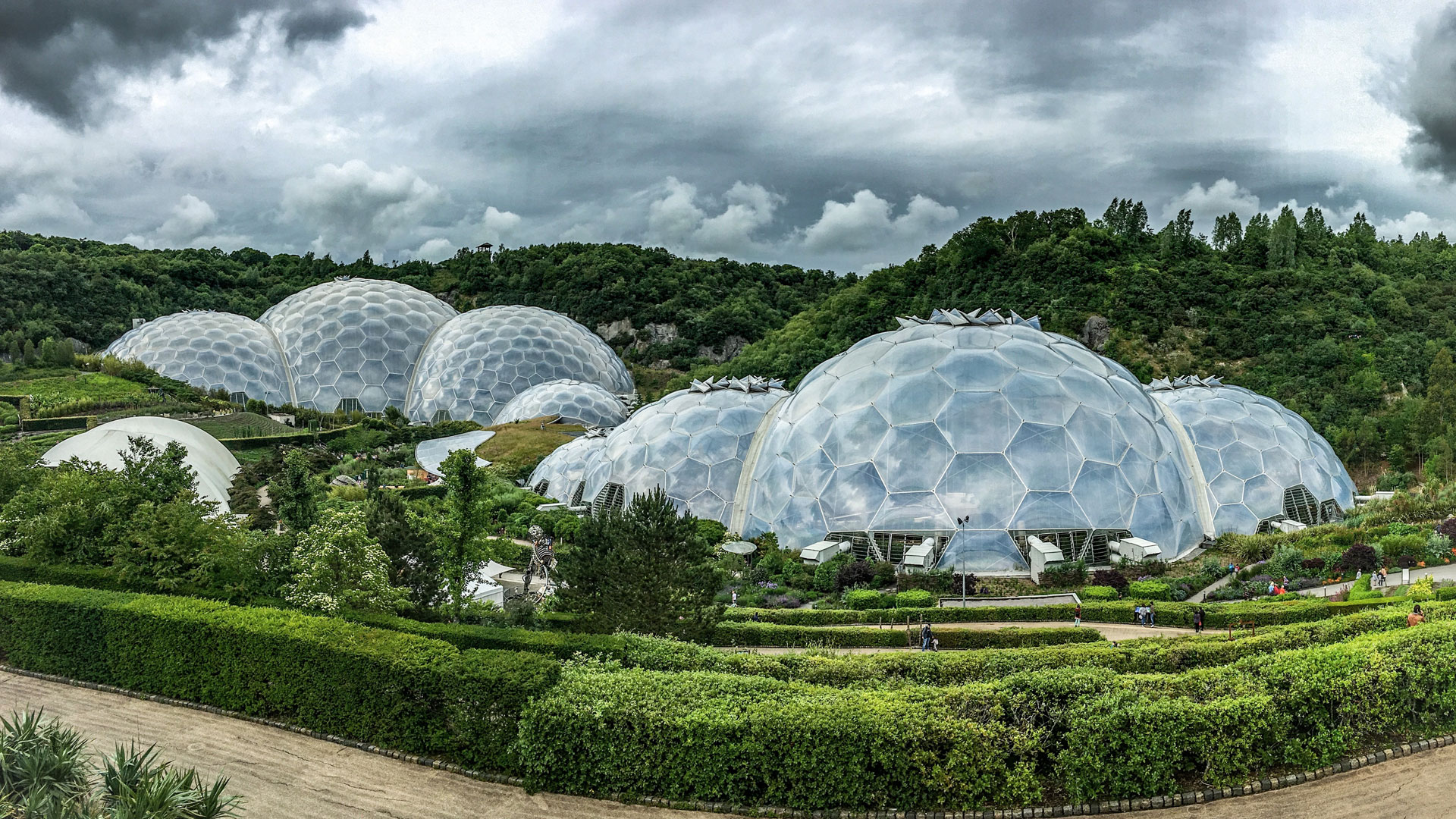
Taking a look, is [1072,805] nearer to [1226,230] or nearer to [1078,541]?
[1078,541]

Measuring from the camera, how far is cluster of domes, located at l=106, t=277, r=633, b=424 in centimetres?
5866

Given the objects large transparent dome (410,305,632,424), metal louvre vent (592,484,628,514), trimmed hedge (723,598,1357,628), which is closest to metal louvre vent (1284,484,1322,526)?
trimmed hedge (723,598,1357,628)

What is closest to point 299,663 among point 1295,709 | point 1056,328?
point 1295,709

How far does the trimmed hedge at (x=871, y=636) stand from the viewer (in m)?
19.2

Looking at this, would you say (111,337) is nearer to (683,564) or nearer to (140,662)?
(140,662)

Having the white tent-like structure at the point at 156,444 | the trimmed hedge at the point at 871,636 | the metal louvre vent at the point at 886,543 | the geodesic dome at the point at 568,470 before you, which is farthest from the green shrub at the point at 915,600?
the white tent-like structure at the point at 156,444

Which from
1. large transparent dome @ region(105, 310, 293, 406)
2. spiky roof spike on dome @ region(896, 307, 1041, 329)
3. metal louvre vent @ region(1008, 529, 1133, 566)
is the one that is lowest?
metal louvre vent @ region(1008, 529, 1133, 566)

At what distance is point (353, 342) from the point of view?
6344cm

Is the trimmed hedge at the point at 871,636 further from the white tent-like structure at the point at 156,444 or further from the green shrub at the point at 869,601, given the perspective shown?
the white tent-like structure at the point at 156,444

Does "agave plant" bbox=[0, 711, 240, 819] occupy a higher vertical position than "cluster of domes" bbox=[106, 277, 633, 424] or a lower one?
lower

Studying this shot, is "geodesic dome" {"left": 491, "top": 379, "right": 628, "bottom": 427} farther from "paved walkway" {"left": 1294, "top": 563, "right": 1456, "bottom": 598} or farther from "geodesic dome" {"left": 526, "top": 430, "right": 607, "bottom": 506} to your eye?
"paved walkway" {"left": 1294, "top": 563, "right": 1456, "bottom": 598}

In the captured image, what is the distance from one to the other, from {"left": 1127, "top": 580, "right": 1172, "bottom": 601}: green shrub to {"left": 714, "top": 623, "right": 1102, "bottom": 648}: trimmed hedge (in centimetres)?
492

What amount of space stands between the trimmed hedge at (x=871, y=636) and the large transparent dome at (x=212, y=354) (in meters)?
49.7

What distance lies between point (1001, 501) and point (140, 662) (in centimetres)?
2176
